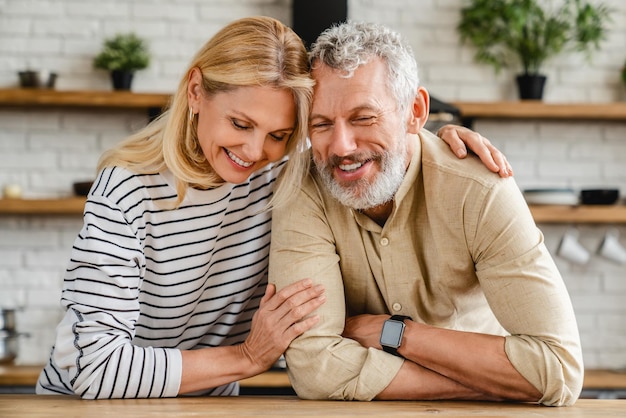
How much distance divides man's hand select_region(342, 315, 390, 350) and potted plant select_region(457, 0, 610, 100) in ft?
8.27

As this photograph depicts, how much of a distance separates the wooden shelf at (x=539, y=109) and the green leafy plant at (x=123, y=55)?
1.62 m

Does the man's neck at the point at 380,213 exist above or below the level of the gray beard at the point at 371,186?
below

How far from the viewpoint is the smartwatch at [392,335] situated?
1.66m

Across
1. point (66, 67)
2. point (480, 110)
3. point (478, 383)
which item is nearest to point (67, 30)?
point (66, 67)

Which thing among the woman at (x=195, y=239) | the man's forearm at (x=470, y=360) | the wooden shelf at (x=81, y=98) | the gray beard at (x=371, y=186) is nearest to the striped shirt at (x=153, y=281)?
the woman at (x=195, y=239)

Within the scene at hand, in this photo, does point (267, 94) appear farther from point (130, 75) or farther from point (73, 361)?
point (130, 75)

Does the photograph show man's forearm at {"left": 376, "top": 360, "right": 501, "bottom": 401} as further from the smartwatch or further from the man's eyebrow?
the man's eyebrow

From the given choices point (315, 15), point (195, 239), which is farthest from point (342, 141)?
point (315, 15)

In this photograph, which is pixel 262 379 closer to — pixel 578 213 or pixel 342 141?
pixel 578 213

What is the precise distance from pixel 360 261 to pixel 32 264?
2636 mm

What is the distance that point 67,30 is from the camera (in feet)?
12.9

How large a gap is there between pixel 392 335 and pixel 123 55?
8.67ft

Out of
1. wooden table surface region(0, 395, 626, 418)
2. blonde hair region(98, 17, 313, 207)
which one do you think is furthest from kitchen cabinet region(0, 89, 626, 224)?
wooden table surface region(0, 395, 626, 418)

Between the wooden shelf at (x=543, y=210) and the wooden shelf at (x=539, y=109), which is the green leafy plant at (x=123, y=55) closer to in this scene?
the wooden shelf at (x=543, y=210)
